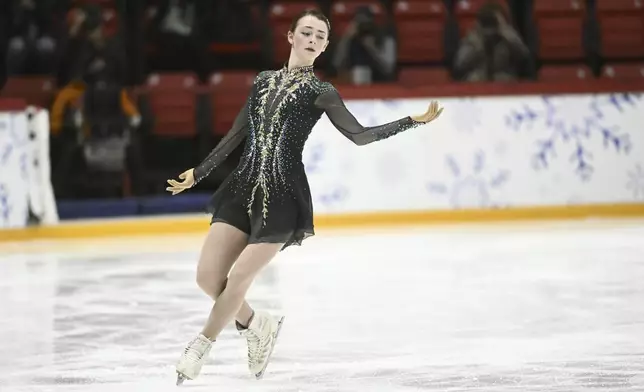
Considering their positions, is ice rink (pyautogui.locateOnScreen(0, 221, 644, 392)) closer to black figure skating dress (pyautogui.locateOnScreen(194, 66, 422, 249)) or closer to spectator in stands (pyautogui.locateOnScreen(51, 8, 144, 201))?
black figure skating dress (pyautogui.locateOnScreen(194, 66, 422, 249))

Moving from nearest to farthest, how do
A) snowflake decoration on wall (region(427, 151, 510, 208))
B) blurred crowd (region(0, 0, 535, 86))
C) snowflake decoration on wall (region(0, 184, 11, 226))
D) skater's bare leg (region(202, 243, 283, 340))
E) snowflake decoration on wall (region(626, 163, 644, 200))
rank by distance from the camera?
skater's bare leg (region(202, 243, 283, 340)), snowflake decoration on wall (region(0, 184, 11, 226)), snowflake decoration on wall (region(427, 151, 510, 208)), snowflake decoration on wall (region(626, 163, 644, 200)), blurred crowd (region(0, 0, 535, 86))

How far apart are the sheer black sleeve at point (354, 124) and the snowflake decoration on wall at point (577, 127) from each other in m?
5.79

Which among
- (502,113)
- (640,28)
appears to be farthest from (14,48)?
(640,28)

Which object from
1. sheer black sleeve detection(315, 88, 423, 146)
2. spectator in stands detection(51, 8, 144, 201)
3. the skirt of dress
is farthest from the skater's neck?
spectator in stands detection(51, 8, 144, 201)

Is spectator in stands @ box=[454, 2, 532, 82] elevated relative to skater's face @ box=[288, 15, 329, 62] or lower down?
lower down

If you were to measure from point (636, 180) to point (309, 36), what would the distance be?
20.9 feet

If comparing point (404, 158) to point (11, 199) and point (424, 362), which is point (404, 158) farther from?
point (424, 362)

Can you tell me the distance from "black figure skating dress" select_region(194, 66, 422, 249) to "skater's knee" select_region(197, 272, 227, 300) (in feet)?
0.65

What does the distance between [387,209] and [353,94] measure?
0.95m

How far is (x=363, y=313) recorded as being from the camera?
6.27m

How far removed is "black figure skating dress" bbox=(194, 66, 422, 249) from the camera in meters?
4.48

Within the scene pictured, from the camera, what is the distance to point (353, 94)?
10.0 meters

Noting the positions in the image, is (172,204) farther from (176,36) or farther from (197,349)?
(197,349)

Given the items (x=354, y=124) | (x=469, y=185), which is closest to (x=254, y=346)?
(x=354, y=124)
